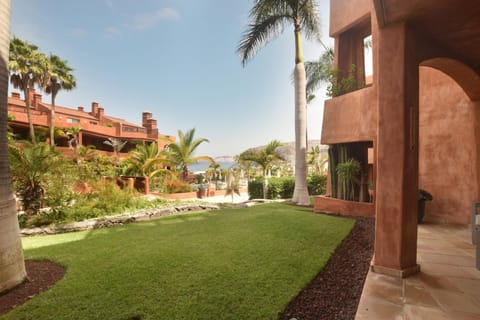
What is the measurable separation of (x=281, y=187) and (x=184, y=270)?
1156 cm

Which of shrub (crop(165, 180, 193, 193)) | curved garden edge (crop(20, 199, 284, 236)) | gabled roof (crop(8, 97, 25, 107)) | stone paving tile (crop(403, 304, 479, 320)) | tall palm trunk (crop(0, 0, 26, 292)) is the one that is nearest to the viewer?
stone paving tile (crop(403, 304, 479, 320))

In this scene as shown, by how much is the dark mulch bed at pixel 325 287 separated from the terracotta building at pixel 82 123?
52.1 feet

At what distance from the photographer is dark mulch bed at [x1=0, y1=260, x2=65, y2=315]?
8.65 feet

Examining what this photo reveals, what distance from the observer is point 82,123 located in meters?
20.5

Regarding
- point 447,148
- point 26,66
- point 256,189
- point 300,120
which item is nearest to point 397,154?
point 447,148

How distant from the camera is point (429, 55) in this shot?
3393mm

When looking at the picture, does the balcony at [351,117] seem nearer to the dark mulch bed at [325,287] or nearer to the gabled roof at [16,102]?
the dark mulch bed at [325,287]

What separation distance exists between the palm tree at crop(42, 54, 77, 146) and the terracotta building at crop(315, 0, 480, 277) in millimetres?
22161

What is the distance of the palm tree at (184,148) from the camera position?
16.1 metres

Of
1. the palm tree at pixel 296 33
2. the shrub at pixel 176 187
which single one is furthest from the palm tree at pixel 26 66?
the palm tree at pixel 296 33

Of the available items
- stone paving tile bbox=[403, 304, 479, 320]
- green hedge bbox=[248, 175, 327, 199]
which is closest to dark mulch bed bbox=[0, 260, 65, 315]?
stone paving tile bbox=[403, 304, 479, 320]

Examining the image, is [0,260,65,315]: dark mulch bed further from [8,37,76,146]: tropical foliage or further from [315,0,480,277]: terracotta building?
[8,37,76,146]: tropical foliage

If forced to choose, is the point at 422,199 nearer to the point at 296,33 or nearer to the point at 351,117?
the point at 351,117

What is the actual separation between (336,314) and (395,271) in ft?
4.02
